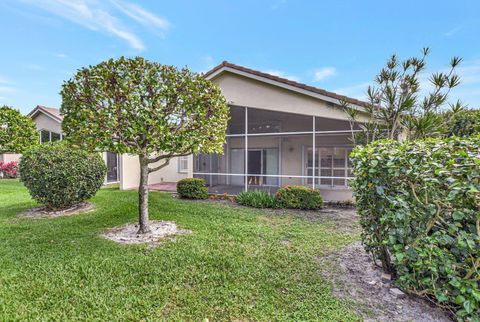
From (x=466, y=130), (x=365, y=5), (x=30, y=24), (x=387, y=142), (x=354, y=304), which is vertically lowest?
(x=354, y=304)

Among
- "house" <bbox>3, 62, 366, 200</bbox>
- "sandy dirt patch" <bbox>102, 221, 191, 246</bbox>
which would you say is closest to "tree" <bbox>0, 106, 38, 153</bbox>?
"house" <bbox>3, 62, 366, 200</bbox>

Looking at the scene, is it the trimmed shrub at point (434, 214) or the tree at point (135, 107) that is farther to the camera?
the tree at point (135, 107)

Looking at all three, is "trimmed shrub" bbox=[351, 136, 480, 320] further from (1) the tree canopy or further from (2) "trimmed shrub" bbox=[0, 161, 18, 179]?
(2) "trimmed shrub" bbox=[0, 161, 18, 179]

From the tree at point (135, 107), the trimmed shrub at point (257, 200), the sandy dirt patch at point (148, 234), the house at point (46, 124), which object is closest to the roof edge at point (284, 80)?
the trimmed shrub at point (257, 200)

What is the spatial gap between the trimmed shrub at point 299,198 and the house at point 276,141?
94 cm

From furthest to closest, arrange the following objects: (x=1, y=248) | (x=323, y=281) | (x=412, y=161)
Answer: (x=1, y=248) → (x=323, y=281) → (x=412, y=161)

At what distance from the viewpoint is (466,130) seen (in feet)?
39.9

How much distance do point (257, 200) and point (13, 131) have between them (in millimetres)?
19183

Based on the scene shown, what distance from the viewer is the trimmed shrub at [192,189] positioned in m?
11.3

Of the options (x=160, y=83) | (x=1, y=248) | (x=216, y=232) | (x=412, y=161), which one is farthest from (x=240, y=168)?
(x=412, y=161)

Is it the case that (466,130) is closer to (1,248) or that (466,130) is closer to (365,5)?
(365,5)

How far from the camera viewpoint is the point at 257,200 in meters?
9.86

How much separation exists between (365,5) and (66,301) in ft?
43.0

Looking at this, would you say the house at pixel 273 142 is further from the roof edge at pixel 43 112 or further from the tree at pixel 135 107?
the tree at pixel 135 107
